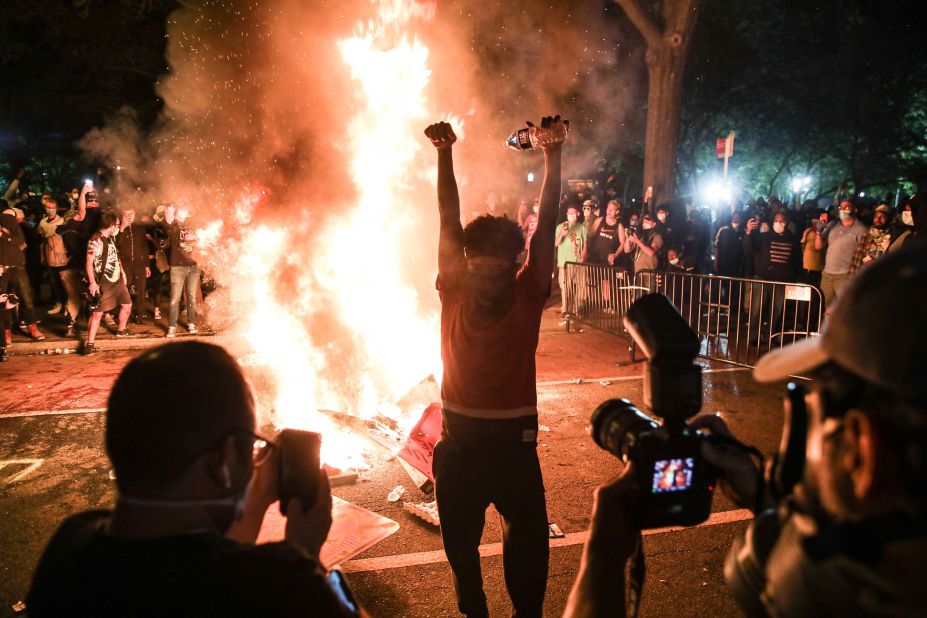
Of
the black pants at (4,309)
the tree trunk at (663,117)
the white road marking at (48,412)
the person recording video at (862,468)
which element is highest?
the tree trunk at (663,117)

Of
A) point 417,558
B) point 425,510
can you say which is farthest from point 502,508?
point 425,510

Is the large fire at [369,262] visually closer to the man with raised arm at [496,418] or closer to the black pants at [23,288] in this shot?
the man with raised arm at [496,418]

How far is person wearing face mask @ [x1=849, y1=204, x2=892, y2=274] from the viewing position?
9250 mm

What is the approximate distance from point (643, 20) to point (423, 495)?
13.6m

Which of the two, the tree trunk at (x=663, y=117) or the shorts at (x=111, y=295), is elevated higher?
the tree trunk at (x=663, y=117)

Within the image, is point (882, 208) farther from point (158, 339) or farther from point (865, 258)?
point (158, 339)

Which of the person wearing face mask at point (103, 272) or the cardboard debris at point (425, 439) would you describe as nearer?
the cardboard debris at point (425, 439)

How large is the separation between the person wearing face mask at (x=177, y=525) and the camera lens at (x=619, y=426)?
85 cm

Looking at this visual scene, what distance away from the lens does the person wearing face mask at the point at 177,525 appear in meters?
1.20

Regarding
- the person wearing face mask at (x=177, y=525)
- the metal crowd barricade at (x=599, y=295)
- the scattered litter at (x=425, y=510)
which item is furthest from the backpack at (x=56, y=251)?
the person wearing face mask at (x=177, y=525)

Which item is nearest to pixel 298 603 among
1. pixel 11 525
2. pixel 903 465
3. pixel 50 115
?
pixel 903 465

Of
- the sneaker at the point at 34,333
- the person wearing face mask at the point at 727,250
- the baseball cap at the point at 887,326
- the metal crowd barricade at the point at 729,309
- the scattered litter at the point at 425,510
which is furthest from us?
the person wearing face mask at the point at 727,250

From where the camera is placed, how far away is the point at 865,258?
9.45 metres

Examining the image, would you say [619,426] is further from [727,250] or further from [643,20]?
[643,20]
